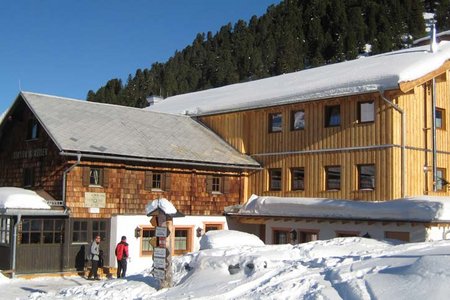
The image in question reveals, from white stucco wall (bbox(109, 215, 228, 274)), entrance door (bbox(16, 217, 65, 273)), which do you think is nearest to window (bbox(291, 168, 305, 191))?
white stucco wall (bbox(109, 215, 228, 274))

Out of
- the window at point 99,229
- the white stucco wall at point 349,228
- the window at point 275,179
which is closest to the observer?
the white stucco wall at point 349,228

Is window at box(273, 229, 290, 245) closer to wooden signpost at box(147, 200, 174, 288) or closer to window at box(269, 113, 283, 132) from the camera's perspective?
window at box(269, 113, 283, 132)

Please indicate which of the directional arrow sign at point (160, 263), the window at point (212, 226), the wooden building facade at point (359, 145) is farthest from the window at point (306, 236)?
the directional arrow sign at point (160, 263)

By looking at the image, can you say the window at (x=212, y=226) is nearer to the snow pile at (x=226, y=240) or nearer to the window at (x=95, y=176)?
the window at (x=95, y=176)

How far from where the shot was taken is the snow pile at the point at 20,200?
65.5 ft

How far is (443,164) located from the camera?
23.2 m

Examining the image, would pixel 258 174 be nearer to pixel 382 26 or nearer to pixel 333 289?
pixel 333 289

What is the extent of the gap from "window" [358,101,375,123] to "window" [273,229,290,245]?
4970 mm

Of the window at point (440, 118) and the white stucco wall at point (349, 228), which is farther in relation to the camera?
the window at point (440, 118)

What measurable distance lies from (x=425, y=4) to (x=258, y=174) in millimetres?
90560

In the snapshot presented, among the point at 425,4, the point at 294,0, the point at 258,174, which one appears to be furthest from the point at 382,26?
the point at 258,174

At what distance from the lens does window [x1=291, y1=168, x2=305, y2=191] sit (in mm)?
24344

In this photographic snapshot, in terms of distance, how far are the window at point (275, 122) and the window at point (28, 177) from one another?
9.57 m

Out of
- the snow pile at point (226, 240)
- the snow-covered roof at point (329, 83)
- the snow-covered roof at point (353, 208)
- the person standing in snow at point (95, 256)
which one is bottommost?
the person standing in snow at point (95, 256)
